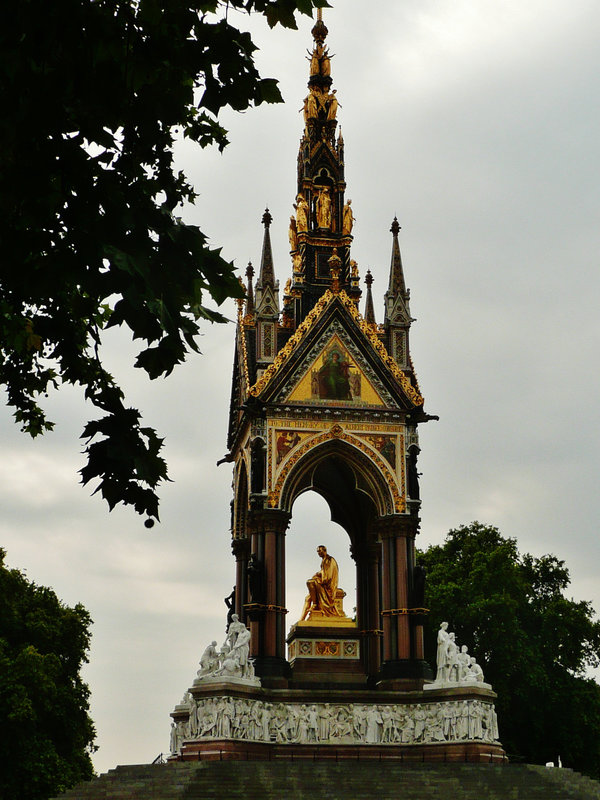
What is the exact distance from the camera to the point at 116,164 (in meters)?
6.94

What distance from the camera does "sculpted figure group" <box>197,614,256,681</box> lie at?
25.4 metres

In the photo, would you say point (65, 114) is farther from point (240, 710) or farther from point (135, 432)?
point (240, 710)

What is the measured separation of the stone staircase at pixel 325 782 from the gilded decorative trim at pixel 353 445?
656cm

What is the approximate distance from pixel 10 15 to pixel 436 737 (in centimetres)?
2241

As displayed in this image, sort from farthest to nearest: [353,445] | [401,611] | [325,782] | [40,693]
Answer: [40,693] < [353,445] < [401,611] < [325,782]

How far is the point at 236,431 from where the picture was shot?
30.9m

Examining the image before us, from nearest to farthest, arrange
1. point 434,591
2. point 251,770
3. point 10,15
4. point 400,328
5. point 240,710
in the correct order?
1. point 10,15
2. point 251,770
3. point 240,710
4. point 400,328
5. point 434,591

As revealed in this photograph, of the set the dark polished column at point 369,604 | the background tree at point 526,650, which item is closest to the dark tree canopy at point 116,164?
the dark polished column at point 369,604

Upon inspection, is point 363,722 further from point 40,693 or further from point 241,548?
point 40,693

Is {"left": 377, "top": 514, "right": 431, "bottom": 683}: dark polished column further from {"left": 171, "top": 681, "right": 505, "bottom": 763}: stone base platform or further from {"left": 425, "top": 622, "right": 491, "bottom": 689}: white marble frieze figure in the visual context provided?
{"left": 171, "top": 681, "right": 505, "bottom": 763}: stone base platform

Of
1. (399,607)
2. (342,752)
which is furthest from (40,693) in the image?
(399,607)

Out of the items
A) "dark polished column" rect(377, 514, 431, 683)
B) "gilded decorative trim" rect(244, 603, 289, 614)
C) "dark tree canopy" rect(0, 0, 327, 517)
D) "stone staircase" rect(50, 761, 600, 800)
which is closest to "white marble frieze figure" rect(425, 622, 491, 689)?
"dark polished column" rect(377, 514, 431, 683)

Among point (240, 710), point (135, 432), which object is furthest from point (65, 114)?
point (240, 710)

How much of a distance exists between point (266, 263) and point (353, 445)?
5151mm
